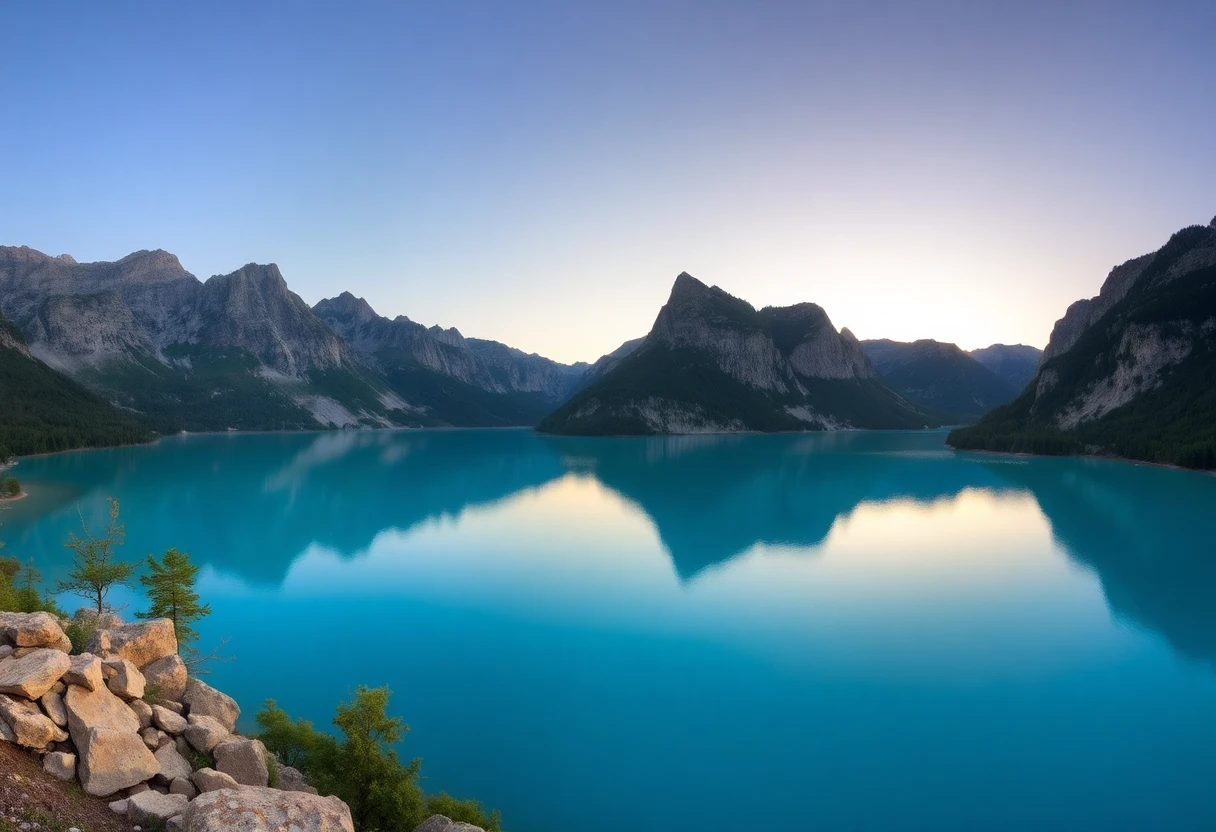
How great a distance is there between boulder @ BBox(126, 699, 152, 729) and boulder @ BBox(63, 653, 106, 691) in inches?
43.3

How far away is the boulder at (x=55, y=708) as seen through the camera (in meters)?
11.3

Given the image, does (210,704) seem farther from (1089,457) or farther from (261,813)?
(1089,457)

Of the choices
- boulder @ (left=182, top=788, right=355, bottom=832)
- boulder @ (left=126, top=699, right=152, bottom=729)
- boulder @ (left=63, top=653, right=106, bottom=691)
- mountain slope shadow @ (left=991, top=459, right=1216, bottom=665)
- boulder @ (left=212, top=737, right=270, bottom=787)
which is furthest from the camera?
mountain slope shadow @ (left=991, top=459, right=1216, bottom=665)

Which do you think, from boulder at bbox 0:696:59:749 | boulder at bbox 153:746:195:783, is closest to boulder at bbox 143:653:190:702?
boulder at bbox 153:746:195:783

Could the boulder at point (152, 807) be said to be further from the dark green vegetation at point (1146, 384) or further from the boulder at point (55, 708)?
the dark green vegetation at point (1146, 384)

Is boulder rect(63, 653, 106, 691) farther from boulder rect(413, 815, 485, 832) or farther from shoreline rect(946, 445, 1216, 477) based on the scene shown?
shoreline rect(946, 445, 1216, 477)

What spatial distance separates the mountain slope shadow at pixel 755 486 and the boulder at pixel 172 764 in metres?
28.4

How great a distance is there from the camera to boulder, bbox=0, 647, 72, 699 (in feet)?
36.7

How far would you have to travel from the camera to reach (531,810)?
16.1 meters

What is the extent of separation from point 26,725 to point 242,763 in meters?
3.77

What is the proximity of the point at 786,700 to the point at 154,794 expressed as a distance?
17646mm

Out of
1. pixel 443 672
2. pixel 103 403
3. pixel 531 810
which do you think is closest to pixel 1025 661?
pixel 531 810

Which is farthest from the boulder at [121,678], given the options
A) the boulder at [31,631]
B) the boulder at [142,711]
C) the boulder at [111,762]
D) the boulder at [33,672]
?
the boulder at [111,762]

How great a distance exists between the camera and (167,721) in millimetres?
13453
